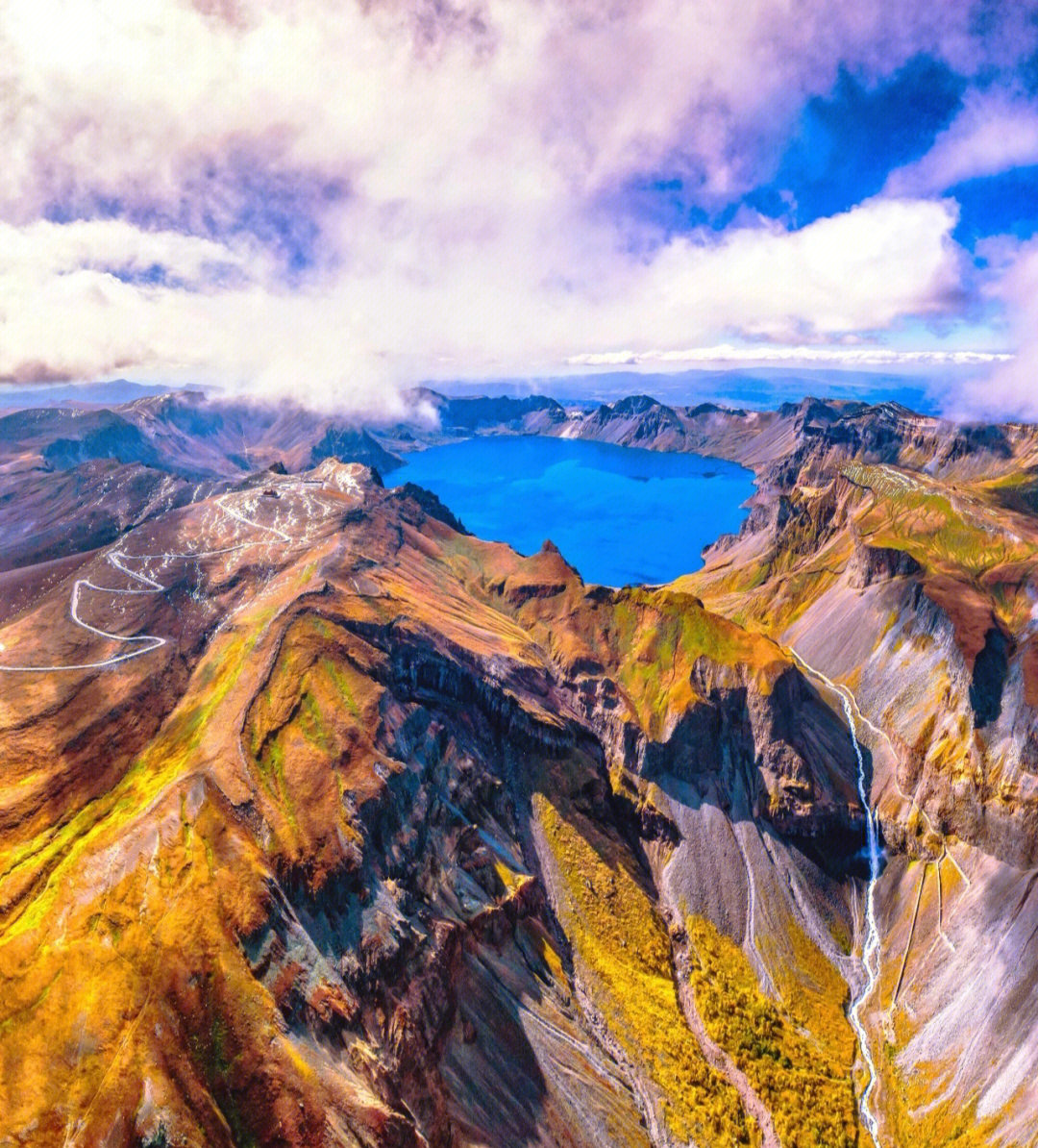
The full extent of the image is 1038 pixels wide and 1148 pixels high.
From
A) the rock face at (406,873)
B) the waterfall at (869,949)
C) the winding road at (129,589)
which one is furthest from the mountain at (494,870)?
the winding road at (129,589)

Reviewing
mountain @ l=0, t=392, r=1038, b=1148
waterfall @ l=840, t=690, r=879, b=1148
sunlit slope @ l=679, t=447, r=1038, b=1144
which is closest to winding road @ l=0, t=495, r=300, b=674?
mountain @ l=0, t=392, r=1038, b=1148

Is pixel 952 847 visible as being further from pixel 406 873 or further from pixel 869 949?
pixel 406 873

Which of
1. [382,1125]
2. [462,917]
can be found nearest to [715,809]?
[462,917]

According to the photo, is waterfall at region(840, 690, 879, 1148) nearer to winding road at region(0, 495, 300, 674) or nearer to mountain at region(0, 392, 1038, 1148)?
mountain at region(0, 392, 1038, 1148)

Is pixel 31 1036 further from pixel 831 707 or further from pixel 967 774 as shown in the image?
pixel 831 707

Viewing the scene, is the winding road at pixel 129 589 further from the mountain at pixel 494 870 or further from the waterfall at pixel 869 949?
the waterfall at pixel 869 949
